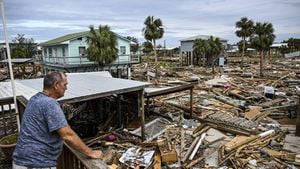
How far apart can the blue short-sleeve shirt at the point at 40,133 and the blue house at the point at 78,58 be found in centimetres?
2175

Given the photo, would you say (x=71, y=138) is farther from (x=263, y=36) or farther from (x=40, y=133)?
(x=263, y=36)

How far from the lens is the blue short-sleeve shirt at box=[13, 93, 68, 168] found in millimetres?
2281

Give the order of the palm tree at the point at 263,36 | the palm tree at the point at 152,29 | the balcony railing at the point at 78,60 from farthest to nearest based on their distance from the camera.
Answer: the palm tree at the point at 263,36 → the palm tree at the point at 152,29 → the balcony railing at the point at 78,60

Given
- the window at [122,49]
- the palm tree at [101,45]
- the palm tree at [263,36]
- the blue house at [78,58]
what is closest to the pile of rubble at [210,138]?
the palm tree at [101,45]

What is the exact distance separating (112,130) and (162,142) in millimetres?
2510

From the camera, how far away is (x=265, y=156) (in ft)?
28.0

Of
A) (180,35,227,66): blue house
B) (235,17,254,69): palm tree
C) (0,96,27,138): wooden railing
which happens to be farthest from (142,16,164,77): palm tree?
(0,96,27,138): wooden railing

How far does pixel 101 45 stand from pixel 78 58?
4.03m

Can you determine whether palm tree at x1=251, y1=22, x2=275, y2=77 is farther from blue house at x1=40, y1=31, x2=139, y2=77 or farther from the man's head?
the man's head

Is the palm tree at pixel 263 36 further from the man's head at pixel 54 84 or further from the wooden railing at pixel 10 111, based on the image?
the man's head at pixel 54 84

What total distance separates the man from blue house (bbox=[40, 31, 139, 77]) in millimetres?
21746

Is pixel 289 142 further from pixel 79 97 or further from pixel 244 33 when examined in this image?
pixel 244 33

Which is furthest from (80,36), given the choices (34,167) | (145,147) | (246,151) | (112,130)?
(34,167)

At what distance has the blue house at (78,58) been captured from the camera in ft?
80.4
